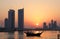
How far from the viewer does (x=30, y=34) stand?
370 feet

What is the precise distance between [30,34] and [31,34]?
0.76 m

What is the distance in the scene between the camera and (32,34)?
366 feet

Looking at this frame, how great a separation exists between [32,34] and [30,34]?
137 centimetres

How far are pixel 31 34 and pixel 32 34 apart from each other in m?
0.61

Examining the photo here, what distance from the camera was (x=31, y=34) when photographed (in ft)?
367
